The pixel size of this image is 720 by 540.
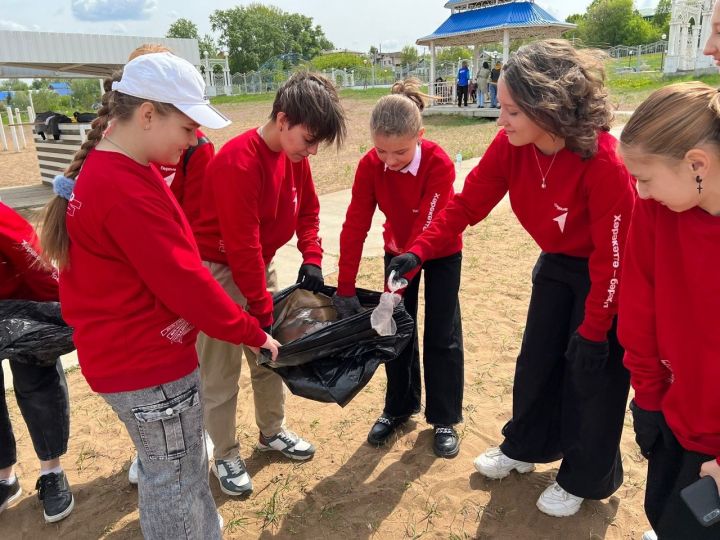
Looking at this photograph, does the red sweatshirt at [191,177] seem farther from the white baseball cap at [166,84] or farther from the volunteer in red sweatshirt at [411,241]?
the white baseball cap at [166,84]

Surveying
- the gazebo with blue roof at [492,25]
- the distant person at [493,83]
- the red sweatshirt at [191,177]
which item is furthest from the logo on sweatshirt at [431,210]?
the distant person at [493,83]

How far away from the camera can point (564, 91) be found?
6.19ft

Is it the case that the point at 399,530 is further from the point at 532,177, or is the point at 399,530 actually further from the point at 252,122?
the point at 252,122

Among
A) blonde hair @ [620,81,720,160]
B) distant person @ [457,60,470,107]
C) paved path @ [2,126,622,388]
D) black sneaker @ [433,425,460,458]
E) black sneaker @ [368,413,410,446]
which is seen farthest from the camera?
distant person @ [457,60,470,107]

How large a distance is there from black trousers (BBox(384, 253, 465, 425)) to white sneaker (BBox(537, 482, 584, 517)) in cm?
61

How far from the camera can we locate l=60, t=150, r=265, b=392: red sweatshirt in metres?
1.59

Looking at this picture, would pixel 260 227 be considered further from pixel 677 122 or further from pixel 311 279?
pixel 677 122

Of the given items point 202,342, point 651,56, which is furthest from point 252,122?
point 651,56

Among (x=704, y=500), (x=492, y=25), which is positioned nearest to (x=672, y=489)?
(x=704, y=500)

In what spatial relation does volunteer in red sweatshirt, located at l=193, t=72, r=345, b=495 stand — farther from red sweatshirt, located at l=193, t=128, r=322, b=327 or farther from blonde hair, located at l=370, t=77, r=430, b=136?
Result: blonde hair, located at l=370, t=77, r=430, b=136

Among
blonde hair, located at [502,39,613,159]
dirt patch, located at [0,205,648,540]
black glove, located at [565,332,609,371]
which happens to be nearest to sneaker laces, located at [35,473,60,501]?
dirt patch, located at [0,205,648,540]

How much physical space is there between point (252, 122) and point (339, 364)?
841 inches

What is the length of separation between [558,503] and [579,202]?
1.28 m

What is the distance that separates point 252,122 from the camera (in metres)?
22.4
